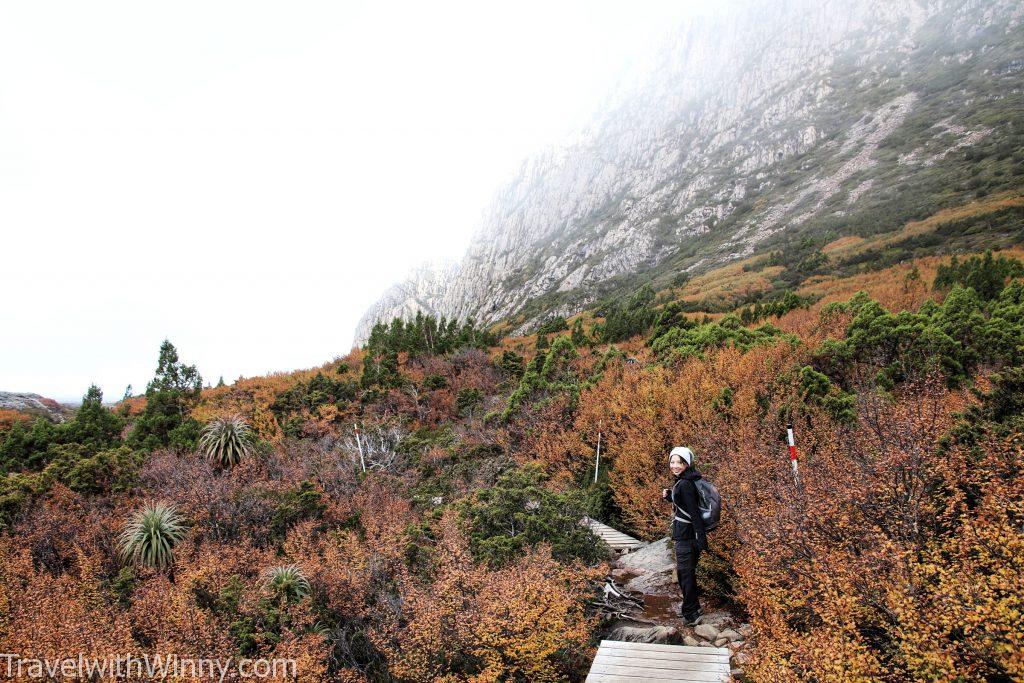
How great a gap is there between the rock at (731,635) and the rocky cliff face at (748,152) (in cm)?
4098

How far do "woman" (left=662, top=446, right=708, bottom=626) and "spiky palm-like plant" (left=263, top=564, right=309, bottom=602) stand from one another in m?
6.03

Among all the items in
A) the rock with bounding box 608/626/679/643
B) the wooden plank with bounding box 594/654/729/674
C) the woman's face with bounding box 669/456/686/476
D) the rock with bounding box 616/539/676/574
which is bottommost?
the rock with bounding box 608/626/679/643

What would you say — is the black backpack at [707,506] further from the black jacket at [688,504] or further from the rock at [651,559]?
the rock at [651,559]

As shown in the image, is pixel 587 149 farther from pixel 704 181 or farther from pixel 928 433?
pixel 928 433

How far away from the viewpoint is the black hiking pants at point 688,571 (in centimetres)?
612

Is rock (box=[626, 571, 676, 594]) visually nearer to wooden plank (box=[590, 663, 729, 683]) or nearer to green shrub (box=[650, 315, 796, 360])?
wooden plank (box=[590, 663, 729, 683])

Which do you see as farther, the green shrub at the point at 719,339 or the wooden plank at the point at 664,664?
the green shrub at the point at 719,339

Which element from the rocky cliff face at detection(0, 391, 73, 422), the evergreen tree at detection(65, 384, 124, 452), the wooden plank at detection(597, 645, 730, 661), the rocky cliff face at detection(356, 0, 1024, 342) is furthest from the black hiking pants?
the rocky cliff face at detection(356, 0, 1024, 342)

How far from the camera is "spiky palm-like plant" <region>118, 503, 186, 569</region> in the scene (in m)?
10.5

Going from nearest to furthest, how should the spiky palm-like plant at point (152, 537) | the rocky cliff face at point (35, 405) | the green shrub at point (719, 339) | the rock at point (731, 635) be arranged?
the rock at point (731, 635), the spiky palm-like plant at point (152, 537), the green shrub at point (719, 339), the rocky cliff face at point (35, 405)

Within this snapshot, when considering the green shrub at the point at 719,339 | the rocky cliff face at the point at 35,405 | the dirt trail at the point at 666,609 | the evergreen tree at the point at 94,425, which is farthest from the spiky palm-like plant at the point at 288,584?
the rocky cliff face at the point at 35,405

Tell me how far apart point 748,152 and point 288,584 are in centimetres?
8908

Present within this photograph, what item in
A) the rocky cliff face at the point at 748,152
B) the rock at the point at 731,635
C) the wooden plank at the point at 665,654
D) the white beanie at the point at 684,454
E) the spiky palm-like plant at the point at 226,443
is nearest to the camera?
the wooden plank at the point at 665,654

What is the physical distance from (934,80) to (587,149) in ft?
206
